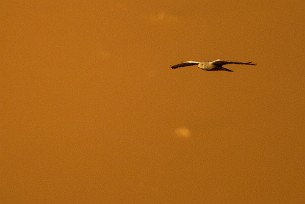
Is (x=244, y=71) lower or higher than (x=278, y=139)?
higher

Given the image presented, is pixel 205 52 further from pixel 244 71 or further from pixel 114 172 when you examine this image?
pixel 114 172

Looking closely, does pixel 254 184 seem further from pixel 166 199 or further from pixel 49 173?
pixel 49 173

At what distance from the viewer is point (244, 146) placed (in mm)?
1328

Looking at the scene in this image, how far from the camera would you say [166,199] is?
1.36 m

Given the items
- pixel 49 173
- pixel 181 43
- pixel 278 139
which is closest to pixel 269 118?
pixel 278 139

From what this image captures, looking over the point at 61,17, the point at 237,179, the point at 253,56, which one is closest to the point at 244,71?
the point at 253,56

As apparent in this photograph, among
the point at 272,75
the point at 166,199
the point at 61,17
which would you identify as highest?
the point at 61,17

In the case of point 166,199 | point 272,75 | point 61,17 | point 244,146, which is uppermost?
point 61,17

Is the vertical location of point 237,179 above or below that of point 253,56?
below

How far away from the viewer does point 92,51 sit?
1.41 m

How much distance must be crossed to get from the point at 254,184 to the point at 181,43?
1.50 feet

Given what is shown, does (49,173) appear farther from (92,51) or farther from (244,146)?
(244,146)

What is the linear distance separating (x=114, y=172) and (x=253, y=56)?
52 centimetres

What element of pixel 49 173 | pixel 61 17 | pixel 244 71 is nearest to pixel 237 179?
pixel 244 71
